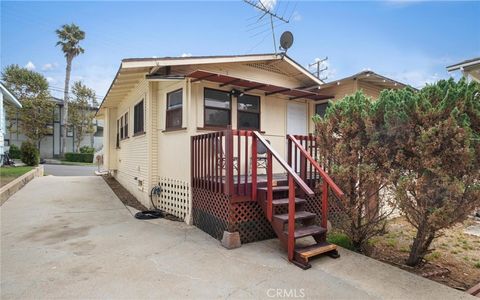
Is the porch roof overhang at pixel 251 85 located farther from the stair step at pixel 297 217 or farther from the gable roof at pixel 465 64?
the gable roof at pixel 465 64

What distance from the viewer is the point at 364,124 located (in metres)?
4.10

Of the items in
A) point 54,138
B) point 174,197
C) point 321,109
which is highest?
point 54,138

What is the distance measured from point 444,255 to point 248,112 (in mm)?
4911

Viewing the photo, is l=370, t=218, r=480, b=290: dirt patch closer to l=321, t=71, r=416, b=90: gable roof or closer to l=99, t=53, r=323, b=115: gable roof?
l=321, t=71, r=416, b=90: gable roof

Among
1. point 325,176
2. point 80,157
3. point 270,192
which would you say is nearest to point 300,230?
point 270,192

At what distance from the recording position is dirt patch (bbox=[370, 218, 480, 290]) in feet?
11.9

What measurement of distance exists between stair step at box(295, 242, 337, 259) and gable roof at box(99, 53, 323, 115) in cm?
428

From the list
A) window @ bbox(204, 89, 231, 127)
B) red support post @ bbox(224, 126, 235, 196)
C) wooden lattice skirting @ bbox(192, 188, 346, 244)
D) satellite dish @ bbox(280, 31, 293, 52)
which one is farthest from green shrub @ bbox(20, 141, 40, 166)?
red support post @ bbox(224, 126, 235, 196)

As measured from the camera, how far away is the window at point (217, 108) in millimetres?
6457

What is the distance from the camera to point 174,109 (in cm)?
657

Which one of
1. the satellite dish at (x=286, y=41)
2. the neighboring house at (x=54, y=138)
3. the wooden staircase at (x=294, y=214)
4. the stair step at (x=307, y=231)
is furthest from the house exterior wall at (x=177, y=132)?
the neighboring house at (x=54, y=138)

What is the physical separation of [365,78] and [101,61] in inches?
1048

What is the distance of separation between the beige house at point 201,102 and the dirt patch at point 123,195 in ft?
0.91

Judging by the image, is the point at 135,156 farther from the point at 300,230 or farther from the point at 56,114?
the point at 56,114
